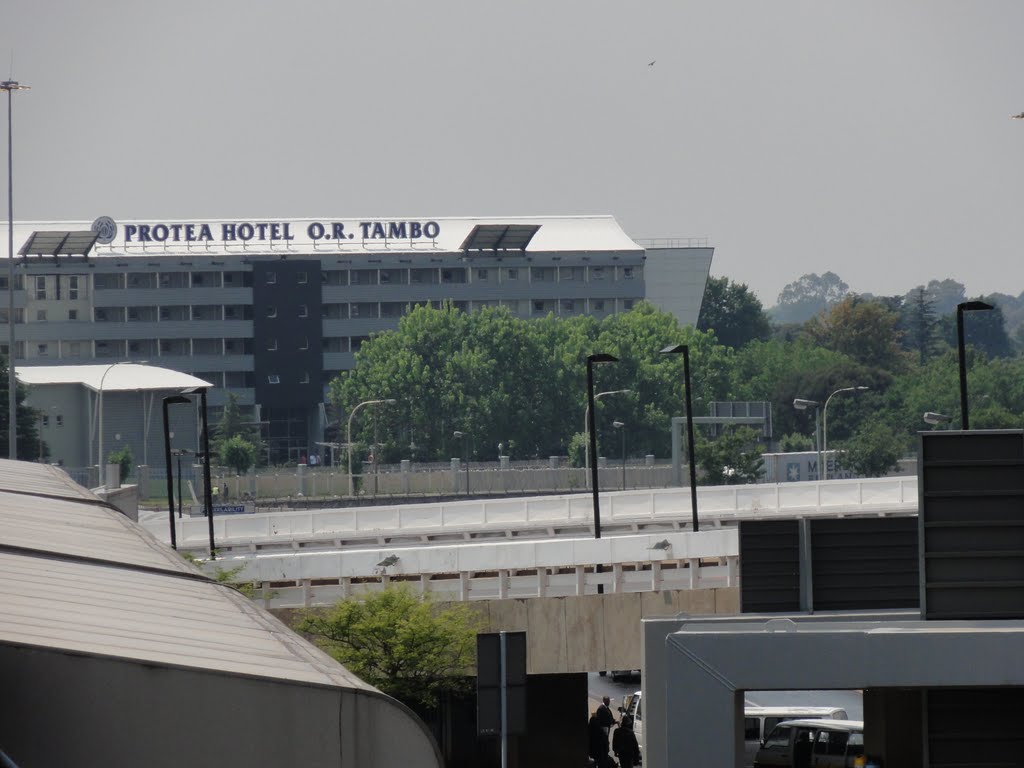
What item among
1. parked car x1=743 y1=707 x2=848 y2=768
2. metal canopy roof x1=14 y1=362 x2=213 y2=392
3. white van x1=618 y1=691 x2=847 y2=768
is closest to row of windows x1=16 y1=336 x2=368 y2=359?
metal canopy roof x1=14 y1=362 x2=213 y2=392

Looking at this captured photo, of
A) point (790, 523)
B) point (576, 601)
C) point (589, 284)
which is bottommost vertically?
point (576, 601)

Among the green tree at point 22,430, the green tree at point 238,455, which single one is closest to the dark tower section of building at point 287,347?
the green tree at point 238,455

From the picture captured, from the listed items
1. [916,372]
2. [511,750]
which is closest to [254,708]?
[511,750]

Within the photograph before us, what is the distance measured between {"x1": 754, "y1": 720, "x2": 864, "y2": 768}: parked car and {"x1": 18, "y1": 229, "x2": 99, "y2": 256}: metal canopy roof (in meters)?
117

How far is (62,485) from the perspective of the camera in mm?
19875

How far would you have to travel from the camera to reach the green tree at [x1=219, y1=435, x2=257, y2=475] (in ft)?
379

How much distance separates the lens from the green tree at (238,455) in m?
116

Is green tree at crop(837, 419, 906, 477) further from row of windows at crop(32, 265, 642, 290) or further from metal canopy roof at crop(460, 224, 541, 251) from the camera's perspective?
metal canopy roof at crop(460, 224, 541, 251)

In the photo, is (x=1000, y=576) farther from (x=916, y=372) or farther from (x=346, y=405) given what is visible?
(x=916, y=372)

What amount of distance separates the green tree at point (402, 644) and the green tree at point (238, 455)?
285 feet

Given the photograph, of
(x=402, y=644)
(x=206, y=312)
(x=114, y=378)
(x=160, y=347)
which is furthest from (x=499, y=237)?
(x=402, y=644)

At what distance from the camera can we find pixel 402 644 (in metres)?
29.3

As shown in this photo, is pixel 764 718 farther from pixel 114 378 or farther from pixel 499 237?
pixel 499 237

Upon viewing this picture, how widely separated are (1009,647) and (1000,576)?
4.34 feet
